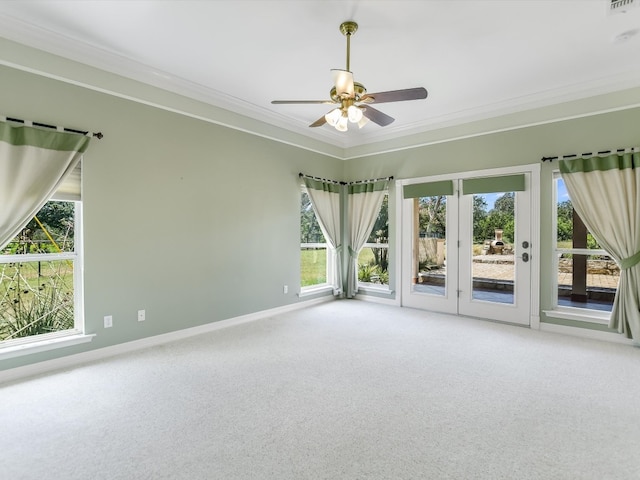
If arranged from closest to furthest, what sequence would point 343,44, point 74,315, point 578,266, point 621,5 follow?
point 621,5, point 343,44, point 74,315, point 578,266

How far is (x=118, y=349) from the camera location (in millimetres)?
3305

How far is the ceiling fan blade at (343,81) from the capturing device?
96.1 inches

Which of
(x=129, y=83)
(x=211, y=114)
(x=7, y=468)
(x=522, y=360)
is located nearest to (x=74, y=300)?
(x=7, y=468)

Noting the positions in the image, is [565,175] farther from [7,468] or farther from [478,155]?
[7,468]

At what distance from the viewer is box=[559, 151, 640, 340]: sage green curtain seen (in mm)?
3547

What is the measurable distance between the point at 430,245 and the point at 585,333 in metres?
2.13

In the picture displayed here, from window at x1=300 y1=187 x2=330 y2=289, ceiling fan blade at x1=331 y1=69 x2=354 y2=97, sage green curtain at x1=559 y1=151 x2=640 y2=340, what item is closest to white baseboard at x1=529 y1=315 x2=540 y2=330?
sage green curtain at x1=559 y1=151 x2=640 y2=340

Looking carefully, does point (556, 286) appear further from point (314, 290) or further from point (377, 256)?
point (314, 290)

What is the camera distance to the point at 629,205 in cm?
358

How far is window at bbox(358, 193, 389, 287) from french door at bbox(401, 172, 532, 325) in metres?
0.36

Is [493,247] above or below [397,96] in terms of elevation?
below

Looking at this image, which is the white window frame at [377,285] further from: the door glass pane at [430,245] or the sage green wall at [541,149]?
the door glass pane at [430,245]

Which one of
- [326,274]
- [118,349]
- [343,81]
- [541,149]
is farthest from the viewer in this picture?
[326,274]

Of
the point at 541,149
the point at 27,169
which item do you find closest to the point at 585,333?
the point at 541,149
